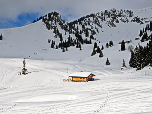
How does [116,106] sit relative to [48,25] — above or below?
below

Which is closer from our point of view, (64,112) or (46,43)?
(64,112)

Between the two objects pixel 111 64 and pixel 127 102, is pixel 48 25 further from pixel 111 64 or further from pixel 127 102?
pixel 127 102

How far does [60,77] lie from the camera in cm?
3500

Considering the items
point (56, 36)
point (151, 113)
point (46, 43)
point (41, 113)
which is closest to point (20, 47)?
point (46, 43)

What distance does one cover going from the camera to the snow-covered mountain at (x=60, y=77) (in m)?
11.9

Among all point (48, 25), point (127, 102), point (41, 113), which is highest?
point (48, 25)

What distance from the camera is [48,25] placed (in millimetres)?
133000

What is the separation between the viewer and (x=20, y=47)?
87062mm

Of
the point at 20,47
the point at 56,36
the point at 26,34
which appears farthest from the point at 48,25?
the point at 20,47

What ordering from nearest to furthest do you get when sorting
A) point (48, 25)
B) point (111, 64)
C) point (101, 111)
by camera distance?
point (101, 111) < point (111, 64) < point (48, 25)

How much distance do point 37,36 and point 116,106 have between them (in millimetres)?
115289

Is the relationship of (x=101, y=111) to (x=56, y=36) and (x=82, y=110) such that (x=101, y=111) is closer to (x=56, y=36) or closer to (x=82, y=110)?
(x=82, y=110)

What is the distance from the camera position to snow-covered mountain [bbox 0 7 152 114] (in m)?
11.9

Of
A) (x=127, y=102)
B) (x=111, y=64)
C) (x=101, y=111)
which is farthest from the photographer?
(x=111, y=64)
